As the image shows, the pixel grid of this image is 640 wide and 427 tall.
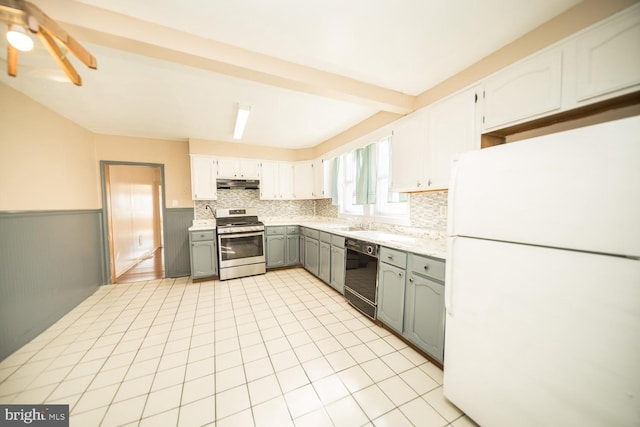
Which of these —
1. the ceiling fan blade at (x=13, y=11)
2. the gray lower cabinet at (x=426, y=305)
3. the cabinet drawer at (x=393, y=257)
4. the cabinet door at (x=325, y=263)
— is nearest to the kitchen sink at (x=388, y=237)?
the cabinet drawer at (x=393, y=257)

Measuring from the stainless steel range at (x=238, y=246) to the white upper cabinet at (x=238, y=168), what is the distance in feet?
2.25

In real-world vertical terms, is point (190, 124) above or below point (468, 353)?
above

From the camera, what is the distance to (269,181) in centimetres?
451

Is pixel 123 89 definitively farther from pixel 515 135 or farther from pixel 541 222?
pixel 515 135

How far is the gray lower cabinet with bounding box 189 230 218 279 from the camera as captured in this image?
3.65 meters

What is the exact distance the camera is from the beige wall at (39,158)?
Result: 2.04m

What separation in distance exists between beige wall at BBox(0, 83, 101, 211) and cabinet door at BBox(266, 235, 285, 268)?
2762 mm

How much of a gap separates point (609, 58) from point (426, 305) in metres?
1.87

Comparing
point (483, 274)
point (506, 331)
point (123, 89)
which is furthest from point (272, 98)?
point (506, 331)

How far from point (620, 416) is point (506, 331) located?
388 millimetres

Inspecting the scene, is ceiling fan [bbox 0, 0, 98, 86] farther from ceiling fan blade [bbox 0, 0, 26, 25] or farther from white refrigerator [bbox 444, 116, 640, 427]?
white refrigerator [bbox 444, 116, 640, 427]

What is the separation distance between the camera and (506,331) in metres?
1.14

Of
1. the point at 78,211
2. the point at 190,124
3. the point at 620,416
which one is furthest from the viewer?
the point at 190,124

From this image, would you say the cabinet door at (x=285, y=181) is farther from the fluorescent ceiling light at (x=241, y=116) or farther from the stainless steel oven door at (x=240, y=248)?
the fluorescent ceiling light at (x=241, y=116)
